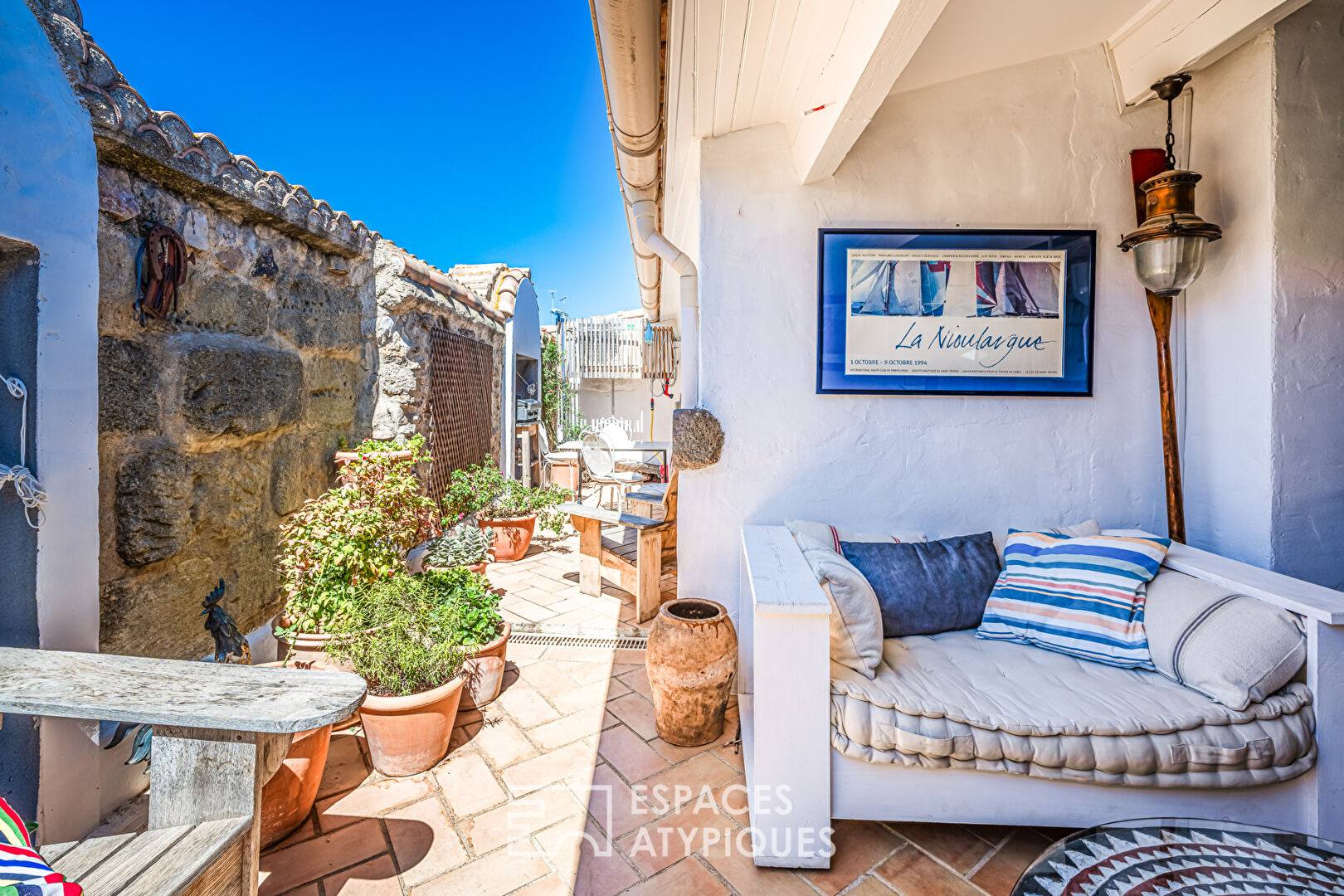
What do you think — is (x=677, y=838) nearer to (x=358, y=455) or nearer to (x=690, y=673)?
(x=690, y=673)

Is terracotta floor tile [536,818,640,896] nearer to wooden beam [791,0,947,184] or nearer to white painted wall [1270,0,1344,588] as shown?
wooden beam [791,0,947,184]

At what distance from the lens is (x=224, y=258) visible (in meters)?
2.18

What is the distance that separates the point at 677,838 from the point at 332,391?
107 inches

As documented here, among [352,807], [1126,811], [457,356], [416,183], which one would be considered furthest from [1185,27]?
[416,183]

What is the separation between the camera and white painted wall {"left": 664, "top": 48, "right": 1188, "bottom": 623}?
2455mm

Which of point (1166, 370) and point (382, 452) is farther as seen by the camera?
point (382, 452)

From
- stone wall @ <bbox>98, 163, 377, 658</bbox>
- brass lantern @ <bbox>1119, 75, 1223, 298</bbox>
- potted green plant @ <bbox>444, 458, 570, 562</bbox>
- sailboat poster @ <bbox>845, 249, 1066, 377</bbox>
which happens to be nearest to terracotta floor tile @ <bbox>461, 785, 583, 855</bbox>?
stone wall @ <bbox>98, 163, 377, 658</bbox>

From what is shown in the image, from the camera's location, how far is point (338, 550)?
2318 millimetres

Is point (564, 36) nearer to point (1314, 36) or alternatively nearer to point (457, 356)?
point (457, 356)

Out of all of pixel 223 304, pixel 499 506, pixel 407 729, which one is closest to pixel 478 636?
pixel 407 729

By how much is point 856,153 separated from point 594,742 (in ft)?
8.88

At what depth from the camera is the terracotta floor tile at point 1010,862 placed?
1433 millimetres

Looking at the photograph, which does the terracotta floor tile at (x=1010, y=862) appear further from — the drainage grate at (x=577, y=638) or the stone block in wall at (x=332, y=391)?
the stone block in wall at (x=332, y=391)

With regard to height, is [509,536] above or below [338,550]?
below
